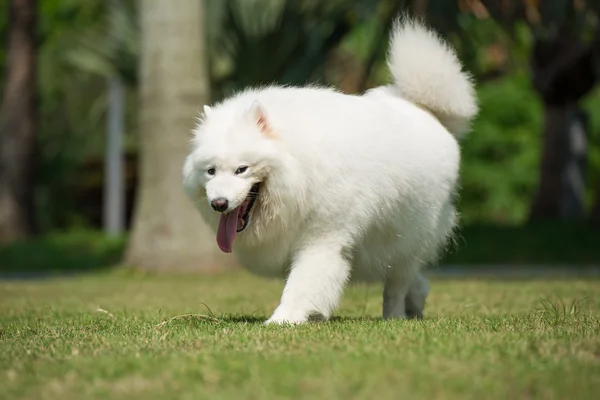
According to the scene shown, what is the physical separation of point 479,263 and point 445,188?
1101cm

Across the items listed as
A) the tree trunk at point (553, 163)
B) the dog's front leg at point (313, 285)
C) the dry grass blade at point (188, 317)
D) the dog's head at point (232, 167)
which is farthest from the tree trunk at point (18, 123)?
the dog's front leg at point (313, 285)

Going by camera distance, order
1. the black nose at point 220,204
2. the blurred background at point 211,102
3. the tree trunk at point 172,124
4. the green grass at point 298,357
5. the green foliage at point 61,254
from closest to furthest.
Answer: the green grass at point 298,357 < the black nose at point 220,204 < the tree trunk at point 172,124 < the blurred background at point 211,102 < the green foliage at point 61,254

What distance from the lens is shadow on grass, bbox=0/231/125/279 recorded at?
1858 centimetres

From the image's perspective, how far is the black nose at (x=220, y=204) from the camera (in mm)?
6105

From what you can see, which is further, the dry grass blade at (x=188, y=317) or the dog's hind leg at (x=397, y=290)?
the dog's hind leg at (x=397, y=290)

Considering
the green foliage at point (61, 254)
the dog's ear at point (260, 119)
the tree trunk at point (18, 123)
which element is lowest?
the green foliage at point (61, 254)

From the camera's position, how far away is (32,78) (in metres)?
22.0

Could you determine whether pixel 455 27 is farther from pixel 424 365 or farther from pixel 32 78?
pixel 424 365

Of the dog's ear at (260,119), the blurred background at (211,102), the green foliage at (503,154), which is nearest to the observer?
the dog's ear at (260,119)

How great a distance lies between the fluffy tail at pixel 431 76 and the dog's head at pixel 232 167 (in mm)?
1858

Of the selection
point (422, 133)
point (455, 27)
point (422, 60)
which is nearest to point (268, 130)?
point (422, 133)

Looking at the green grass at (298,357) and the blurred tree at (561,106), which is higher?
the blurred tree at (561,106)

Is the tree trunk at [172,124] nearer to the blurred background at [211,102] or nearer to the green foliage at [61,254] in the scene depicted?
the blurred background at [211,102]

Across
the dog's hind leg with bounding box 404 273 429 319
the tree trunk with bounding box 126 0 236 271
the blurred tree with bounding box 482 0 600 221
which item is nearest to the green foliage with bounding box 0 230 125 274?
the tree trunk with bounding box 126 0 236 271
